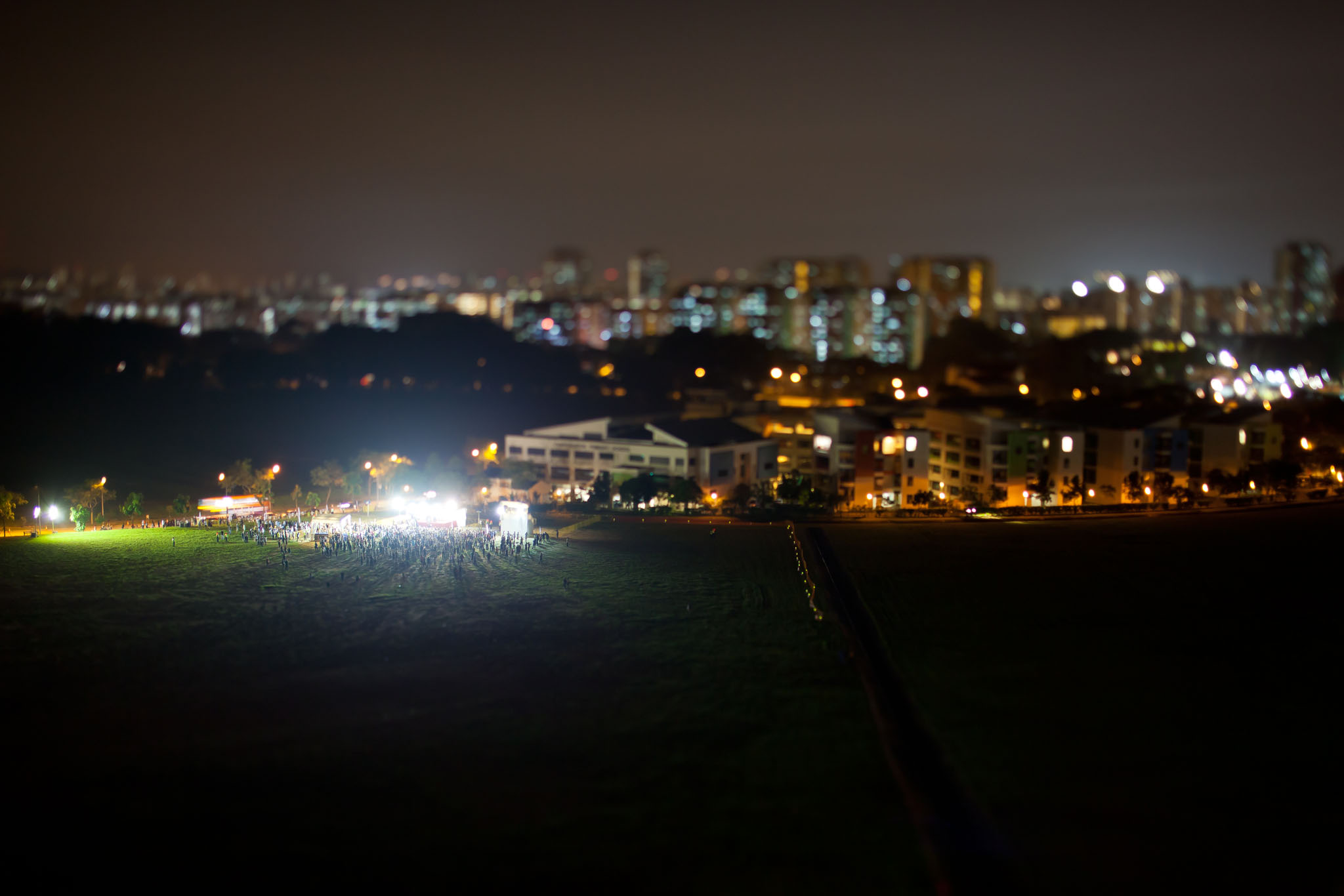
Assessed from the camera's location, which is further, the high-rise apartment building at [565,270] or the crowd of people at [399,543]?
the high-rise apartment building at [565,270]

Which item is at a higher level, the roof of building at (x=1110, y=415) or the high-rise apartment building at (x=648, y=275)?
the high-rise apartment building at (x=648, y=275)

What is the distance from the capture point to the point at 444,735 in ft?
14.4

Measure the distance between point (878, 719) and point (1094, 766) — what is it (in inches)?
39.4

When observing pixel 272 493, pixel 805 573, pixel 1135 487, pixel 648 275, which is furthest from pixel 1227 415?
pixel 648 275

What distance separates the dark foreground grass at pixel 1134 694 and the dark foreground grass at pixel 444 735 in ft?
1.99

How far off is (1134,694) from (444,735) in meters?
3.77

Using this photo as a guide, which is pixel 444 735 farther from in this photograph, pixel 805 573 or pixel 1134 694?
pixel 805 573

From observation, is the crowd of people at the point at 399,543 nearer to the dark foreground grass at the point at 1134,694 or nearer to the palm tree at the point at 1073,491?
the dark foreground grass at the point at 1134,694

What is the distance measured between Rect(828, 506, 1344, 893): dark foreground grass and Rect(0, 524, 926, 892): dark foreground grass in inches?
23.9

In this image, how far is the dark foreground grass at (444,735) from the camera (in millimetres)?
3389

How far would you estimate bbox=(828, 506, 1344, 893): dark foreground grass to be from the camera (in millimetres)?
3529

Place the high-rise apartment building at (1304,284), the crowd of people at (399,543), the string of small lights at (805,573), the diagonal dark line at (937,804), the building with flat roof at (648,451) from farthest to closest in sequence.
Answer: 1. the high-rise apartment building at (1304,284)
2. the building with flat roof at (648,451)
3. the crowd of people at (399,543)
4. the string of small lights at (805,573)
5. the diagonal dark line at (937,804)

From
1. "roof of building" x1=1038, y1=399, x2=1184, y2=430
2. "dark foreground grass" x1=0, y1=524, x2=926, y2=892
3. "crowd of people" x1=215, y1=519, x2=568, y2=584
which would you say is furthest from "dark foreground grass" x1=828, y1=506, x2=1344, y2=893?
"roof of building" x1=1038, y1=399, x2=1184, y2=430

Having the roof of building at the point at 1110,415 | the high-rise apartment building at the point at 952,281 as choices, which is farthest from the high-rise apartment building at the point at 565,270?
the roof of building at the point at 1110,415
